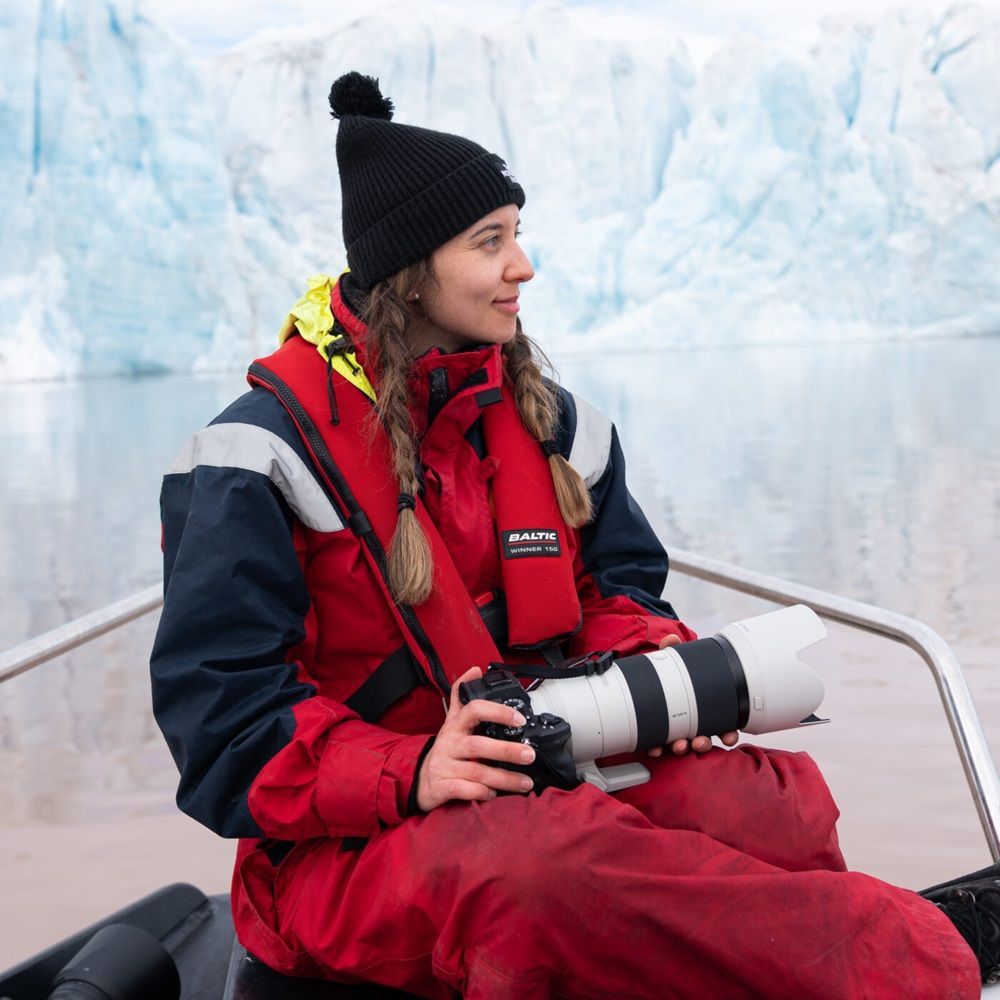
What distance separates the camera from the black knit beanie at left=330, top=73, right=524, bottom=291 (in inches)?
39.3

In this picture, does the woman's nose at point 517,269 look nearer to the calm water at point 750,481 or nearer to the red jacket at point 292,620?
the red jacket at point 292,620

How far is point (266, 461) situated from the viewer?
34.3 inches

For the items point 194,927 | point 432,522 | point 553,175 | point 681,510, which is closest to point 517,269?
point 432,522

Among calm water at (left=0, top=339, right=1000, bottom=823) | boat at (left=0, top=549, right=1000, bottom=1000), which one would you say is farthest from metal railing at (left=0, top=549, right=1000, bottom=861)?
calm water at (left=0, top=339, right=1000, bottom=823)

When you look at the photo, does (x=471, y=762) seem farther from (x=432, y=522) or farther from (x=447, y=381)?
(x=447, y=381)

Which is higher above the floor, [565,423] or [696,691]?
[565,423]

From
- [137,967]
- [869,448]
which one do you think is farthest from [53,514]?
[137,967]

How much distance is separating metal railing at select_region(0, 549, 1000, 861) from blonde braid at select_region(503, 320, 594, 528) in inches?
10.2

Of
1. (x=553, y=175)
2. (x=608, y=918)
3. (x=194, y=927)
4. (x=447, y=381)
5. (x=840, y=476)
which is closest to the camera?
(x=608, y=918)

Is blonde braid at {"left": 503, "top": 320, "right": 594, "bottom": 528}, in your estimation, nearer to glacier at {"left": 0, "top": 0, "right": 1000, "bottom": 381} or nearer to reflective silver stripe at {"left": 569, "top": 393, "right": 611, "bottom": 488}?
reflective silver stripe at {"left": 569, "top": 393, "right": 611, "bottom": 488}

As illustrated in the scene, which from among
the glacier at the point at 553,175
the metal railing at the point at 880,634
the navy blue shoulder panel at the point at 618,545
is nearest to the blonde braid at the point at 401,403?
the navy blue shoulder panel at the point at 618,545

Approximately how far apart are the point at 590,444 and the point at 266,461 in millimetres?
333

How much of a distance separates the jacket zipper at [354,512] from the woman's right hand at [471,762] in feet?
0.39

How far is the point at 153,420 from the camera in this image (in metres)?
10.1
